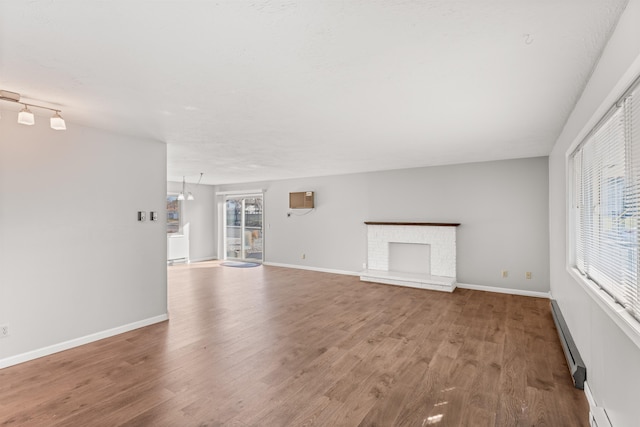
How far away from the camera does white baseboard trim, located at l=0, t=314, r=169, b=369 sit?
2873 millimetres

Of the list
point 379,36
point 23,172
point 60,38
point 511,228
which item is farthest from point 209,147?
point 511,228

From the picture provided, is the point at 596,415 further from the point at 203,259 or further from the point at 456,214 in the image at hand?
the point at 203,259

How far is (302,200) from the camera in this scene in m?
7.61

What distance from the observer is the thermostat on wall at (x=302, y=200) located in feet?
24.7

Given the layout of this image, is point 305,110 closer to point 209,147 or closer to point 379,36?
point 379,36

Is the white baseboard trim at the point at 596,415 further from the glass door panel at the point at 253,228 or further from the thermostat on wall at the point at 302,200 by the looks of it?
the glass door panel at the point at 253,228

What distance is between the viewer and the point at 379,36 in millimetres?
1649

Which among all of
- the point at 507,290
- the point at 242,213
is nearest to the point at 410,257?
the point at 507,290

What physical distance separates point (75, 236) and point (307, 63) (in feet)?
10.3

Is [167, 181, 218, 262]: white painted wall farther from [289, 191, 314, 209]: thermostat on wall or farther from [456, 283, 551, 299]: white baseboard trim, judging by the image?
[456, 283, 551, 299]: white baseboard trim

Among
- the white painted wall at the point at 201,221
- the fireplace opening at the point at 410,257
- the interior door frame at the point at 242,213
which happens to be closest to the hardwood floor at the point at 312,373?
the fireplace opening at the point at 410,257

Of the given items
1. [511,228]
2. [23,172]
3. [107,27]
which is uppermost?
[107,27]

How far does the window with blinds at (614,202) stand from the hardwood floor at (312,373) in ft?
3.44

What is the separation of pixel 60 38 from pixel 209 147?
8.85 ft
